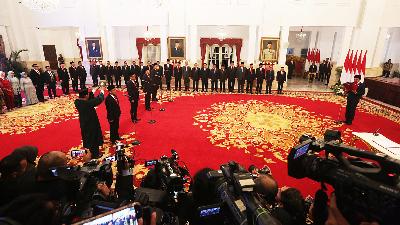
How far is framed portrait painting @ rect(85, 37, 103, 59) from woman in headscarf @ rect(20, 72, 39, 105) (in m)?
5.45

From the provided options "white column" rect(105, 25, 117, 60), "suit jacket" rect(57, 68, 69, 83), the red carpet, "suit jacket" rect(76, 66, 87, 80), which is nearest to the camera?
the red carpet

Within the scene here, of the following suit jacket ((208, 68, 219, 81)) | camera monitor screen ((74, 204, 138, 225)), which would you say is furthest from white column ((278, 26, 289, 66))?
camera monitor screen ((74, 204, 138, 225))

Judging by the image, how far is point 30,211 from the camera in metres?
1.31

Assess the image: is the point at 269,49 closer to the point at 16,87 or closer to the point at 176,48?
the point at 176,48

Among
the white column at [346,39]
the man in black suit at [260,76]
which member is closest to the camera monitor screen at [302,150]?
the man in black suit at [260,76]

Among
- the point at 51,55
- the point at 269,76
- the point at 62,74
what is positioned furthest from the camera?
the point at 51,55

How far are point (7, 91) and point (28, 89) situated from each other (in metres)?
0.84

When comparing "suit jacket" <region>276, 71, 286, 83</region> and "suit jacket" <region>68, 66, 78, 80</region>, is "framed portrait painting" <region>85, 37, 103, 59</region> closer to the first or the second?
"suit jacket" <region>68, 66, 78, 80</region>

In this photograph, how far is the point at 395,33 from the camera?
18.4 meters

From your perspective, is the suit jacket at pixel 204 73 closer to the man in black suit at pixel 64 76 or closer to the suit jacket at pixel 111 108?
the man in black suit at pixel 64 76

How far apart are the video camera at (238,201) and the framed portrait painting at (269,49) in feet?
42.6

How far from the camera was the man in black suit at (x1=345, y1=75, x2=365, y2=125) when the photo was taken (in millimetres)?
7996

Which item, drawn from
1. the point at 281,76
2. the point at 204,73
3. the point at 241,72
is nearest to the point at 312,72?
the point at 281,76

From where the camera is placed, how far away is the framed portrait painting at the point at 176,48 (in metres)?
14.6
